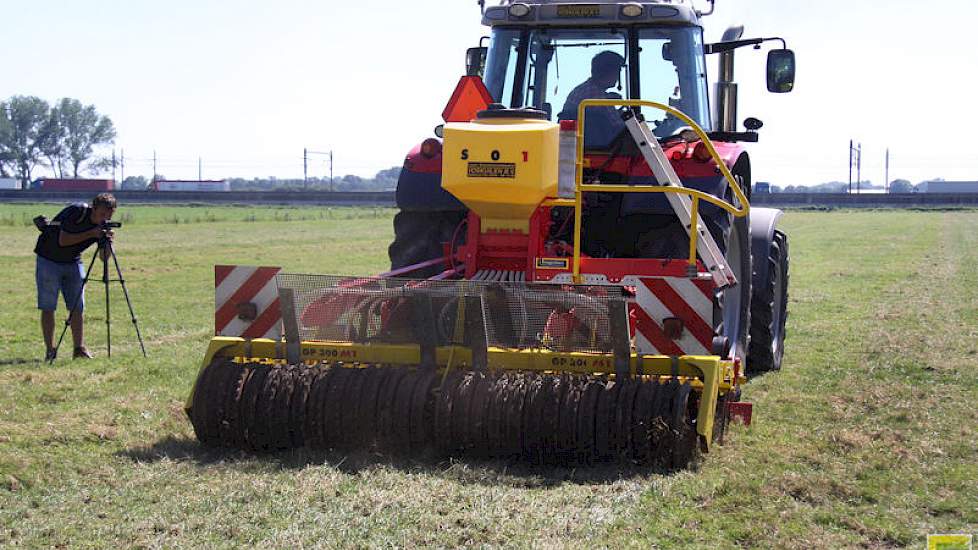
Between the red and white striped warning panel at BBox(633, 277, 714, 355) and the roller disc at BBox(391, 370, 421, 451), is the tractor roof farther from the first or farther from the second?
the roller disc at BBox(391, 370, 421, 451)

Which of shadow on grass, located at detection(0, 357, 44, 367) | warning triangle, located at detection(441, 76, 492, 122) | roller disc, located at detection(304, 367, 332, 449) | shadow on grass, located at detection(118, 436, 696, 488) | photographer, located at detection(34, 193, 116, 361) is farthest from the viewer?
photographer, located at detection(34, 193, 116, 361)

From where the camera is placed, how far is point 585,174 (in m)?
7.35

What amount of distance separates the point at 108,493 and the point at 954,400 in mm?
5320

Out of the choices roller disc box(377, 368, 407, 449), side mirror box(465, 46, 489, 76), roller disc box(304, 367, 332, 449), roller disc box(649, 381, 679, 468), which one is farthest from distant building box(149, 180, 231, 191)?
roller disc box(649, 381, 679, 468)

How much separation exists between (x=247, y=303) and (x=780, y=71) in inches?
158

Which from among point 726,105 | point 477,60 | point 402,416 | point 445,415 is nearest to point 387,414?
point 402,416

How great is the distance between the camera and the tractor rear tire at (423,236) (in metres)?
7.66

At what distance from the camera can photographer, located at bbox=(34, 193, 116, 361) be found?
391 inches

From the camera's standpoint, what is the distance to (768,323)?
9.02 meters

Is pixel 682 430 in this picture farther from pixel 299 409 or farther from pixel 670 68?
pixel 670 68

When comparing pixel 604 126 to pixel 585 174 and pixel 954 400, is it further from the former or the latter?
pixel 954 400

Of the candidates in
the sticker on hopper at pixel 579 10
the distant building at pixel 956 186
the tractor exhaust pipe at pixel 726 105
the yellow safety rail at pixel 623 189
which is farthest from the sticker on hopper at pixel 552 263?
the distant building at pixel 956 186

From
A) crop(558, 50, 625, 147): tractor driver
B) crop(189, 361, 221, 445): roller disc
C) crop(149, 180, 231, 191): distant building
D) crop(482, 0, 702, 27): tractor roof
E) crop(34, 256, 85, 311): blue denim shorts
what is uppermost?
crop(482, 0, 702, 27): tractor roof

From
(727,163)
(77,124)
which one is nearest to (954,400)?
(727,163)
